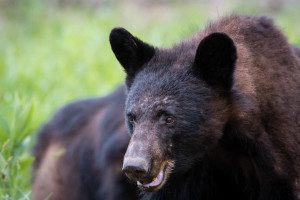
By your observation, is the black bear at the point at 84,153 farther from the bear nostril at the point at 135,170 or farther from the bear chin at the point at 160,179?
the bear nostril at the point at 135,170

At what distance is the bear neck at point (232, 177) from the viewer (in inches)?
187

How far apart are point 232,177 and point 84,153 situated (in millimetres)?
2178

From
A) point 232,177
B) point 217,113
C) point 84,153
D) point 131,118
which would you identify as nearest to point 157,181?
point 131,118

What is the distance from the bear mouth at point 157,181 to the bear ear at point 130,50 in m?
0.89

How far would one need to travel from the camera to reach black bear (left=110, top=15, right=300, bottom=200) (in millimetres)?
4395

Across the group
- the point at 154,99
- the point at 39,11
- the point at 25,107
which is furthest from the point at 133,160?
the point at 39,11

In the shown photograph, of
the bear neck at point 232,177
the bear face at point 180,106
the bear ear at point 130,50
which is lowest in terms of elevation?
the bear neck at point 232,177

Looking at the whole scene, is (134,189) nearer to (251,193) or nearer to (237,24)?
(251,193)

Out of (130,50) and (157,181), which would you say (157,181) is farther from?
(130,50)

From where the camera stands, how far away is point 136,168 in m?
4.06

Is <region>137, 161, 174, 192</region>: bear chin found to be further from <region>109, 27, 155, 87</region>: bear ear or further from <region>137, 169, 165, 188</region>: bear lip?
<region>109, 27, 155, 87</region>: bear ear

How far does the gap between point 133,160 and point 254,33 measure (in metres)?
1.69

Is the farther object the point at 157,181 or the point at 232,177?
the point at 232,177

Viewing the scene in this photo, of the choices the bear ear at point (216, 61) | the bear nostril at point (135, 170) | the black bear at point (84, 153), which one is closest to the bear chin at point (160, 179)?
the bear nostril at point (135, 170)
